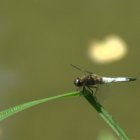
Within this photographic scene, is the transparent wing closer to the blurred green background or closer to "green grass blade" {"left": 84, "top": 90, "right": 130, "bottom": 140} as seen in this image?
"green grass blade" {"left": 84, "top": 90, "right": 130, "bottom": 140}

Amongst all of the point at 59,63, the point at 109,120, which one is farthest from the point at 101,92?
the point at 59,63

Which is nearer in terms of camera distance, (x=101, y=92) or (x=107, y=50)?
(x=101, y=92)

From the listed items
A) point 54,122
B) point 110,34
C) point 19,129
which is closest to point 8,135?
point 19,129

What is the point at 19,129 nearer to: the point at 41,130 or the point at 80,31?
the point at 41,130

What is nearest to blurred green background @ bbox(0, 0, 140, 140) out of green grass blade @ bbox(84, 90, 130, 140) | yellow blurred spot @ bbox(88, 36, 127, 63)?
yellow blurred spot @ bbox(88, 36, 127, 63)

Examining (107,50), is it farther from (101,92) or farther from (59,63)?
(101,92)
